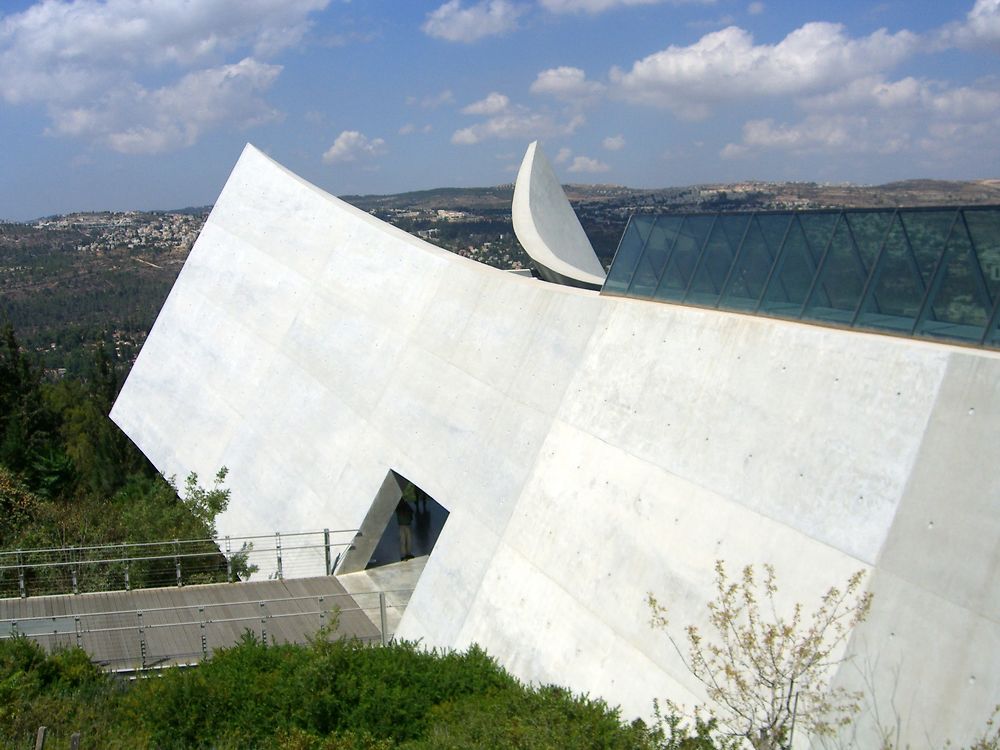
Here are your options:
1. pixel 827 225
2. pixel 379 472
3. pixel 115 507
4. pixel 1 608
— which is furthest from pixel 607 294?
pixel 115 507

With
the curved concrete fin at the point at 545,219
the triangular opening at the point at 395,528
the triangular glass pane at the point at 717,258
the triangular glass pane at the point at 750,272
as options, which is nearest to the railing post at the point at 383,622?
the triangular opening at the point at 395,528

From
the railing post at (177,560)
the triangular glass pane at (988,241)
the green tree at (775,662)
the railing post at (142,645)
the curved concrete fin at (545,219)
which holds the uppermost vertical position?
the curved concrete fin at (545,219)

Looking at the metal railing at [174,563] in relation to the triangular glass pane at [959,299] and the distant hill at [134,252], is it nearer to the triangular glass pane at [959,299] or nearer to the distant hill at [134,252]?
the triangular glass pane at [959,299]

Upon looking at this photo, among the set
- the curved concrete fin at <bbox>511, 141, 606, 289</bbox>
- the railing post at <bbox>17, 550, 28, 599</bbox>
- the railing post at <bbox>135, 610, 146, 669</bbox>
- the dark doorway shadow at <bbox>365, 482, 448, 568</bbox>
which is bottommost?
the railing post at <bbox>17, 550, 28, 599</bbox>

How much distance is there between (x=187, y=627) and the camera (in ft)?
41.0

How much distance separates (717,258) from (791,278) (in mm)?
1309

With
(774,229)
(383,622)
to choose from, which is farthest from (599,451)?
(383,622)

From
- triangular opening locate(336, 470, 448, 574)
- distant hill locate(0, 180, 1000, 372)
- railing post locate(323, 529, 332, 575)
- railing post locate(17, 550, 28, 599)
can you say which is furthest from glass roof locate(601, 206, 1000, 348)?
distant hill locate(0, 180, 1000, 372)

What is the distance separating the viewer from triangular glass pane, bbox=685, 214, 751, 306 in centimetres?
1080

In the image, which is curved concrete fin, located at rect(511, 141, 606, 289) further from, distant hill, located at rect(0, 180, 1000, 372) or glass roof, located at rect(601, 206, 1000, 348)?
distant hill, located at rect(0, 180, 1000, 372)

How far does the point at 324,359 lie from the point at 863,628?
11993 mm

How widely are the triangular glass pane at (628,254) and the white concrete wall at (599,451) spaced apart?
397 mm

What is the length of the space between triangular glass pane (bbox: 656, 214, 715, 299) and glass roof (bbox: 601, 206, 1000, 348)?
2cm

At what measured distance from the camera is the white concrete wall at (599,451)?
6992mm
